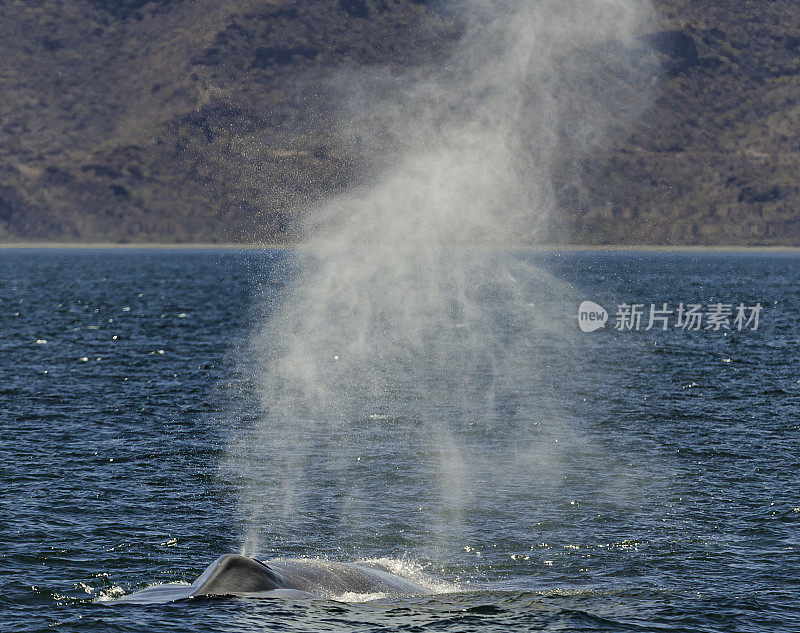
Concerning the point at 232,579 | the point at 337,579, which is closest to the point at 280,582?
the point at 232,579

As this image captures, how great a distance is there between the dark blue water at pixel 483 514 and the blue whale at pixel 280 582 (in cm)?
51

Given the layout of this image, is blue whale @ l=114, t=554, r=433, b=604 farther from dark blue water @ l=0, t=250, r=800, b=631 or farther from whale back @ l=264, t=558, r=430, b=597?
dark blue water @ l=0, t=250, r=800, b=631

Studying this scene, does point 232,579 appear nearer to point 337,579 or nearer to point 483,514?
point 337,579

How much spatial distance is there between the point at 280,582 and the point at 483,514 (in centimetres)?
1279

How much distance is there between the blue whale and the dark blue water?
51cm

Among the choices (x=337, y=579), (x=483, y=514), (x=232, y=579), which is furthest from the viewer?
(x=483, y=514)

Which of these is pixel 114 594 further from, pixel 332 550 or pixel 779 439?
pixel 779 439

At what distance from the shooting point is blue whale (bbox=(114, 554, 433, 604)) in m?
24.6

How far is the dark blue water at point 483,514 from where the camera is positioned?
85.4 feet

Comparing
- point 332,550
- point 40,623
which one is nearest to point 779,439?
point 332,550

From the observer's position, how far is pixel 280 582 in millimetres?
25484

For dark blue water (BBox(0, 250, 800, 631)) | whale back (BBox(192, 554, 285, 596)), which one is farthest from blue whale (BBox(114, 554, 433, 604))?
dark blue water (BBox(0, 250, 800, 631))

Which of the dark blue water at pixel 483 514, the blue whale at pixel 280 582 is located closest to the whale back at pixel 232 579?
the blue whale at pixel 280 582

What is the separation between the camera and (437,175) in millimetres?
90062
